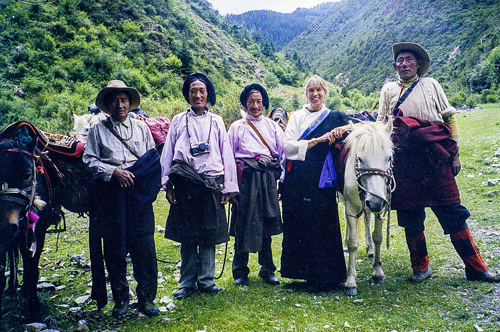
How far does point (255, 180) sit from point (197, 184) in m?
0.74

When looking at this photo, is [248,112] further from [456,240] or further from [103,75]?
[103,75]

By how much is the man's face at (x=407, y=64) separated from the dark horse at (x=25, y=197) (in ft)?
13.1

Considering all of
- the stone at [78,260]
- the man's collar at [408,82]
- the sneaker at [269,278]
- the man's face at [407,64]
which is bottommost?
the sneaker at [269,278]

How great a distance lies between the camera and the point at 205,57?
4800cm

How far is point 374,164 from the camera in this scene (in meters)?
3.25

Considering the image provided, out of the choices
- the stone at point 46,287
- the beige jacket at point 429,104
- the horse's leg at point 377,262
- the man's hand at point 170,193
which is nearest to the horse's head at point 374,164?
the beige jacket at point 429,104

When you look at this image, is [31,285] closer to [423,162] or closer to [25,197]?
[25,197]

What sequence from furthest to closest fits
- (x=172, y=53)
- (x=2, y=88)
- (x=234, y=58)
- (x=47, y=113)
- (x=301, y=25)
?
(x=301, y=25), (x=234, y=58), (x=172, y=53), (x=2, y=88), (x=47, y=113)

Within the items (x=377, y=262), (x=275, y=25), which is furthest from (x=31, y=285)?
(x=275, y=25)

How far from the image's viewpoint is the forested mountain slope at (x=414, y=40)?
49875 millimetres

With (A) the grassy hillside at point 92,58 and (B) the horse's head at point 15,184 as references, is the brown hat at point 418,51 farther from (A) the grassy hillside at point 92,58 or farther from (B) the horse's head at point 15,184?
(A) the grassy hillside at point 92,58

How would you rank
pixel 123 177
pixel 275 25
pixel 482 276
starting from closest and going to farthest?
pixel 123 177 < pixel 482 276 < pixel 275 25

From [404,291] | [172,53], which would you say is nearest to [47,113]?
[404,291]

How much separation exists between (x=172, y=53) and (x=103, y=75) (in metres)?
14.3
